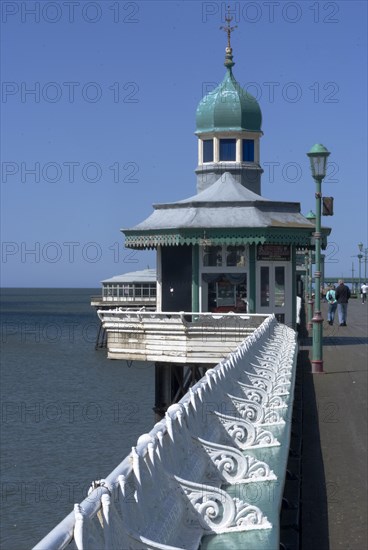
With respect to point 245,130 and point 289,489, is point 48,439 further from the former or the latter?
point 289,489

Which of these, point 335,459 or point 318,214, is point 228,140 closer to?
point 318,214

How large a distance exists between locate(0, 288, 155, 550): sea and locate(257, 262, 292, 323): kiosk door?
6092mm

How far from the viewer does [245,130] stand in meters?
34.6

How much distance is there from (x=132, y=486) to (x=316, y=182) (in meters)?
16.7

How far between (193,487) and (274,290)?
74.2 ft

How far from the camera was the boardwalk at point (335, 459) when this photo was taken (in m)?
7.19

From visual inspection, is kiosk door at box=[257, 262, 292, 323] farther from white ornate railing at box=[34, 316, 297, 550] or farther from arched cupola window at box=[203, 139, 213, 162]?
white ornate railing at box=[34, 316, 297, 550]

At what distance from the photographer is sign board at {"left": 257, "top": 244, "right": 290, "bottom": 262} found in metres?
27.9

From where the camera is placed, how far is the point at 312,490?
849 centimetres

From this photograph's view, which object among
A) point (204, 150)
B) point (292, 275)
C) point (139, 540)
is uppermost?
point (204, 150)

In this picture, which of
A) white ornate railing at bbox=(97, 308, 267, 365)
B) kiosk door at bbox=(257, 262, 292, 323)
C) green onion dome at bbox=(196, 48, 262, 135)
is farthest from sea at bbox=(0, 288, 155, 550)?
green onion dome at bbox=(196, 48, 262, 135)

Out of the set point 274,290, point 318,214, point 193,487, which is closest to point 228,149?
point 274,290

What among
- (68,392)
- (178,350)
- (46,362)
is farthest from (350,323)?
(46,362)

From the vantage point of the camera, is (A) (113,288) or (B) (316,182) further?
(A) (113,288)
